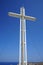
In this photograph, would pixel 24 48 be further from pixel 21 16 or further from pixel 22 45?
pixel 21 16

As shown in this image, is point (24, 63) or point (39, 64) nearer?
point (24, 63)

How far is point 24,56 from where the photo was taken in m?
5.87

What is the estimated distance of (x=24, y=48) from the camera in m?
5.91

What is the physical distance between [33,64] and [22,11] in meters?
7.28

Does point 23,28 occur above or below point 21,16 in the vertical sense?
below

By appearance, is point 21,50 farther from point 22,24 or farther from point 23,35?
point 22,24

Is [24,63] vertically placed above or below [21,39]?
below

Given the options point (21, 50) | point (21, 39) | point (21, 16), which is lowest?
point (21, 50)

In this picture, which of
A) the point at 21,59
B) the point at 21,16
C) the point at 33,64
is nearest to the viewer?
the point at 21,59

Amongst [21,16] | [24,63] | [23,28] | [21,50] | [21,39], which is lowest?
[24,63]

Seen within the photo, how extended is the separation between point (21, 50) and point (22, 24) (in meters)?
0.99

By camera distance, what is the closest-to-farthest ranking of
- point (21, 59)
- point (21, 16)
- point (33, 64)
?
point (21, 59) → point (21, 16) → point (33, 64)

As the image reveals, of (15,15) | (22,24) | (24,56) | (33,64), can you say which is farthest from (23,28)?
(33,64)

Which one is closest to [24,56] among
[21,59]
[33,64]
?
[21,59]
